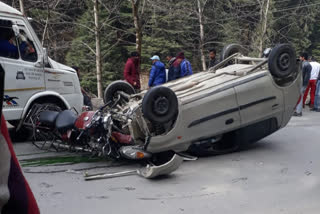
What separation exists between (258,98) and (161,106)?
182 centimetres

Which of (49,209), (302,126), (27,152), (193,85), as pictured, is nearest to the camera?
(49,209)

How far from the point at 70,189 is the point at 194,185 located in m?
1.61

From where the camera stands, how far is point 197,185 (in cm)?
527

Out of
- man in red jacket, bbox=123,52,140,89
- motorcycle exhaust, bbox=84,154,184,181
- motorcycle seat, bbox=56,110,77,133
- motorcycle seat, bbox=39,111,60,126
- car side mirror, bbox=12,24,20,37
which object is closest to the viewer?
motorcycle exhaust, bbox=84,154,184,181

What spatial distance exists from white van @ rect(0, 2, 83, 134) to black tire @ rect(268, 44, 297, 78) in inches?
167

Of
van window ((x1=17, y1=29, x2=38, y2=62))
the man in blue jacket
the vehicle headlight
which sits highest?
van window ((x1=17, y1=29, x2=38, y2=62))

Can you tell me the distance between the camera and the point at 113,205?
4551mm

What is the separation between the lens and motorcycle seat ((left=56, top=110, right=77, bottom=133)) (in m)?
6.35

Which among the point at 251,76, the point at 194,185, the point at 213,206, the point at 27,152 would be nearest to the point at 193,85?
the point at 251,76

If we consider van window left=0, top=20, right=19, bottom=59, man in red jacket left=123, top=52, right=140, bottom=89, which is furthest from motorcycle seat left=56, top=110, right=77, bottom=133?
man in red jacket left=123, top=52, right=140, bottom=89

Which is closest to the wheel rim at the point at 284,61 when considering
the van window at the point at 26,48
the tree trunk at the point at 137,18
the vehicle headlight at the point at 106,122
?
the vehicle headlight at the point at 106,122

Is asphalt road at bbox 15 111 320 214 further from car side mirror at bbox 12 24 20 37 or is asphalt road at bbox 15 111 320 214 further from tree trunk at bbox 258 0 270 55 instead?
tree trunk at bbox 258 0 270 55

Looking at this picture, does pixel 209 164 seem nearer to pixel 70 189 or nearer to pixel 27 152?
pixel 70 189

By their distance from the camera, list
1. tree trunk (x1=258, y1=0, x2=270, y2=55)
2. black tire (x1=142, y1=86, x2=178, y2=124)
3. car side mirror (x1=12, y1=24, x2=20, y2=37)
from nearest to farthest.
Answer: black tire (x1=142, y1=86, x2=178, y2=124), car side mirror (x1=12, y1=24, x2=20, y2=37), tree trunk (x1=258, y1=0, x2=270, y2=55)
